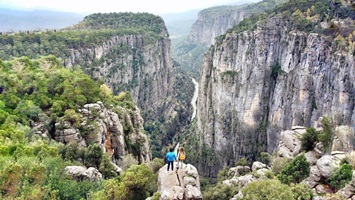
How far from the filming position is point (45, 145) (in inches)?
1211

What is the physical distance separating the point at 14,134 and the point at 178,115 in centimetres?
11010

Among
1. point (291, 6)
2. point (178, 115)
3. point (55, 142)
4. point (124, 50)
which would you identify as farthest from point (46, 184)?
point (178, 115)

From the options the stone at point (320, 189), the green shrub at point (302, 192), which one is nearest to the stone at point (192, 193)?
the green shrub at point (302, 192)

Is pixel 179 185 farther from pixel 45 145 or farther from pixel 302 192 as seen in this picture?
pixel 45 145

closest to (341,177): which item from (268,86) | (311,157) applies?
(311,157)

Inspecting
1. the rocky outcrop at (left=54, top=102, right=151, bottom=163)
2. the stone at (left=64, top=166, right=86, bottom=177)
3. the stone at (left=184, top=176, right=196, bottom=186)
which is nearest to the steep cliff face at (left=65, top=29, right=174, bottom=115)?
the rocky outcrop at (left=54, top=102, right=151, bottom=163)

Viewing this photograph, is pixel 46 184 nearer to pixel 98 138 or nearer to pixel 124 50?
pixel 98 138

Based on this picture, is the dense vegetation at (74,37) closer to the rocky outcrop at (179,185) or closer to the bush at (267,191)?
the rocky outcrop at (179,185)

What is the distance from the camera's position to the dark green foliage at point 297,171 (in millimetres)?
29641

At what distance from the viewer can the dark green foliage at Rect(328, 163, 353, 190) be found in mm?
24703

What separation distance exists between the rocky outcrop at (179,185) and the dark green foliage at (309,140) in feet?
47.9

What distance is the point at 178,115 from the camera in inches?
5517

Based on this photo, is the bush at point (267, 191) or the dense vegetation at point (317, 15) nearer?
the bush at point (267, 191)

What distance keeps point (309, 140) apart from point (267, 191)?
1503 cm
